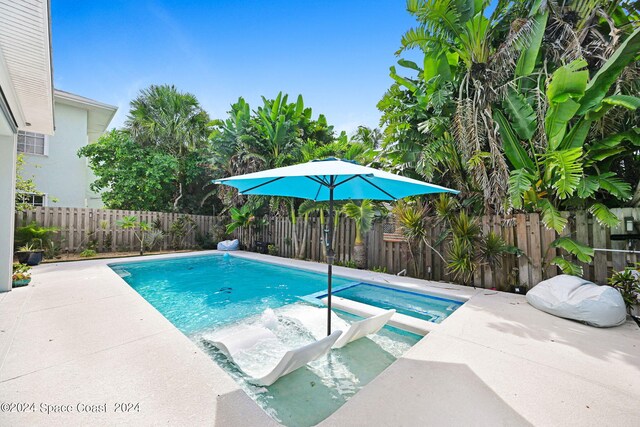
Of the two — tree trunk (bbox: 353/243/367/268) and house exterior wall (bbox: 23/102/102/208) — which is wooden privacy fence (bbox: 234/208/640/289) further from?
house exterior wall (bbox: 23/102/102/208)

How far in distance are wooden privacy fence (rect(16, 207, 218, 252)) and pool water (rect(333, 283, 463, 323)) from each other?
9.95 meters

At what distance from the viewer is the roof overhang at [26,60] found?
8.48 feet

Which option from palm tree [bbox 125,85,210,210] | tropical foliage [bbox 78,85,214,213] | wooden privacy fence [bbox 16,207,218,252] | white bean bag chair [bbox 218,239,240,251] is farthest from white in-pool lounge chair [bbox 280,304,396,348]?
palm tree [bbox 125,85,210,210]

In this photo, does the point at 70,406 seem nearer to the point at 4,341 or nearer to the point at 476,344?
the point at 4,341

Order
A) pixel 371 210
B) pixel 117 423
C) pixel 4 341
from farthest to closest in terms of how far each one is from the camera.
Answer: pixel 371 210 → pixel 4 341 → pixel 117 423

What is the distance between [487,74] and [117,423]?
24.8 ft

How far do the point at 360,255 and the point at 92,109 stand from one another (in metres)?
15.3

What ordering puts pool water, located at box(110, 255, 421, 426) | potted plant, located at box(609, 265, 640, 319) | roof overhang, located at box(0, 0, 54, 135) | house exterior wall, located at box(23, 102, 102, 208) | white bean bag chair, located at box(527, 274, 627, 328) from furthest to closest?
house exterior wall, located at box(23, 102, 102, 208)
potted plant, located at box(609, 265, 640, 319)
white bean bag chair, located at box(527, 274, 627, 328)
roof overhang, located at box(0, 0, 54, 135)
pool water, located at box(110, 255, 421, 426)

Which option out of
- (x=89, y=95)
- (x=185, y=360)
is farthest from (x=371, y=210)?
(x=89, y=95)

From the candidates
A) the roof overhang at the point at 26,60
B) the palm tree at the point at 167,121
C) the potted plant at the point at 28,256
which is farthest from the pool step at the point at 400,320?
the palm tree at the point at 167,121

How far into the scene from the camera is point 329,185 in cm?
320

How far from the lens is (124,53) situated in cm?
815

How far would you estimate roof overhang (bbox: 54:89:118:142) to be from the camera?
12.0 meters

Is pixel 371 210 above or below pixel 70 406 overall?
above
